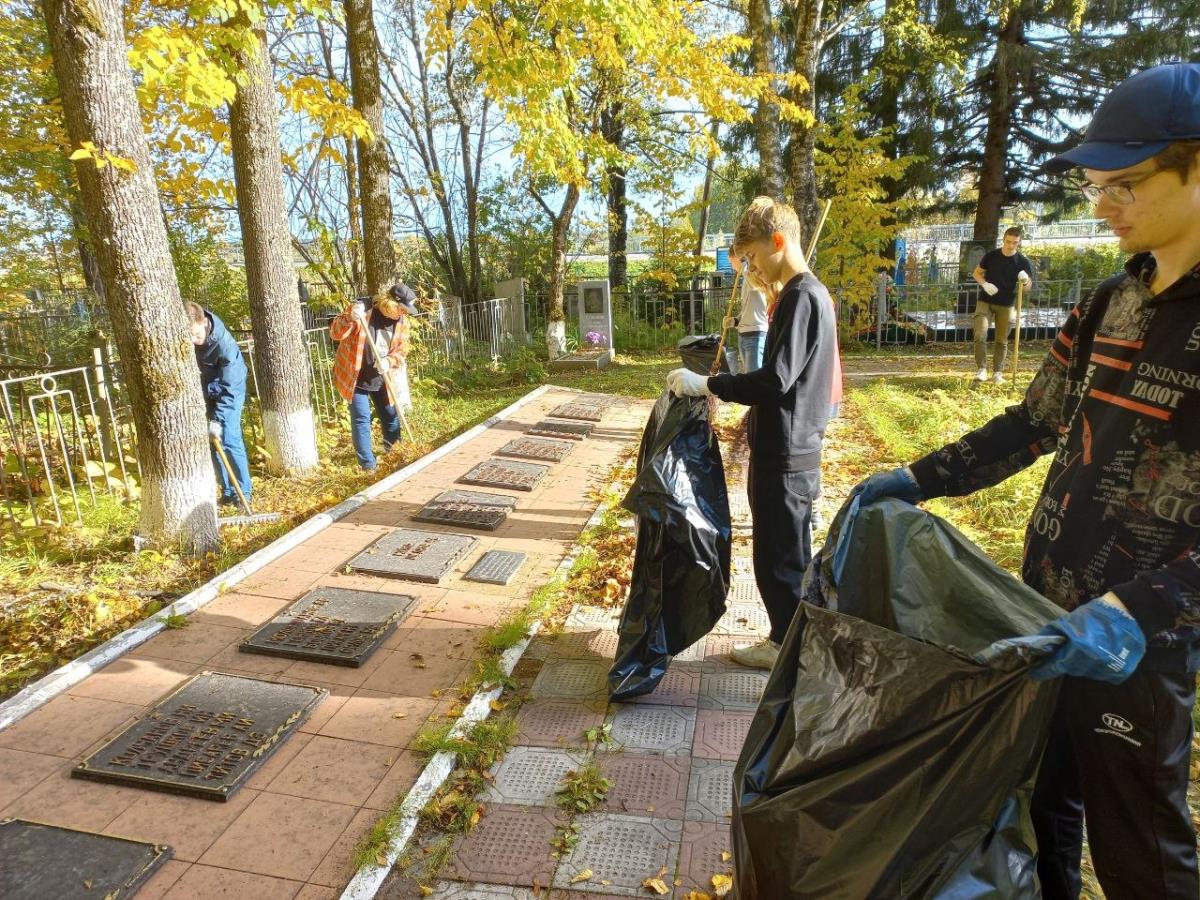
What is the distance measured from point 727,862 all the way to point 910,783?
1.24 meters

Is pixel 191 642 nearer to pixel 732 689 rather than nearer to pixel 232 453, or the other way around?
pixel 232 453

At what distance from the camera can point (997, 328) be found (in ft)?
33.9

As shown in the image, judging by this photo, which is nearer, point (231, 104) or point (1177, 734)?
point (1177, 734)

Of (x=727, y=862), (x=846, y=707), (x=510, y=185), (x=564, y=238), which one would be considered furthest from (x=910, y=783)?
(x=510, y=185)

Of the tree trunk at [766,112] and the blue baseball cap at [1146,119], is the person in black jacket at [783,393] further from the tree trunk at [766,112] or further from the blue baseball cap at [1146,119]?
the tree trunk at [766,112]

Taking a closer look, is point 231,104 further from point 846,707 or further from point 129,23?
point 846,707

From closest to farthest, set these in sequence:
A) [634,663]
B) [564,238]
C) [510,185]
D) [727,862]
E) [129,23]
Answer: [727,862] < [634,663] < [129,23] < [564,238] < [510,185]

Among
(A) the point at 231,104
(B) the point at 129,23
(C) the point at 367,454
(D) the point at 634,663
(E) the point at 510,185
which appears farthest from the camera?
(E) the point at 510,185

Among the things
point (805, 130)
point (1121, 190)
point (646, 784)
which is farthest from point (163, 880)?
point (805, 130)

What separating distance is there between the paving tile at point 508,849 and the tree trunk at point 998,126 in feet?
54.9

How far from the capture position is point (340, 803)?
2.84 metres

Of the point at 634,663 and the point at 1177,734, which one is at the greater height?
the point at 1177,734

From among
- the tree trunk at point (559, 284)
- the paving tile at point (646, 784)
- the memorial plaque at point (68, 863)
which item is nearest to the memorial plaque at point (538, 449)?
the paving tile at point (646, 784)

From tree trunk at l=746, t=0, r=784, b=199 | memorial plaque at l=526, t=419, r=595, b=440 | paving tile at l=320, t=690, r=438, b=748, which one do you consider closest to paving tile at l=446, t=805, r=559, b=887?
paving tile at l=320, t=690, r=438, b=748
